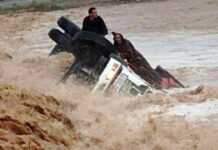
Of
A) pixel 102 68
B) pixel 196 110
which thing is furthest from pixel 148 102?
pixel 102 68

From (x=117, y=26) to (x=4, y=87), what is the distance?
64.7 feet

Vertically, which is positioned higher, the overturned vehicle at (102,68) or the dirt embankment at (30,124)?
the dirt embankment at (30,124)

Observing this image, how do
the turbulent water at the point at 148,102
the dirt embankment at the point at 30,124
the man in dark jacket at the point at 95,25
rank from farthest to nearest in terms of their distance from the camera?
the man in dark jacket at the point at 95,25
the turbulent water at the point at 148,102
the dirt embankment at the point at 30,124

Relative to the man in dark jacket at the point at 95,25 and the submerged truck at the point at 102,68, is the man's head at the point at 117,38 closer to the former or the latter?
the submerged truck at the point at 102,68

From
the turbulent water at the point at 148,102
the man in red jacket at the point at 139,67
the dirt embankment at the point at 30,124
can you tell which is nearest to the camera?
the dirt embankment at the point at 30,124

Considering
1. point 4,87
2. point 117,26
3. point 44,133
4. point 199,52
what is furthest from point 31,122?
point 117,26

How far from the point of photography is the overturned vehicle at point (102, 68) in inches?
560

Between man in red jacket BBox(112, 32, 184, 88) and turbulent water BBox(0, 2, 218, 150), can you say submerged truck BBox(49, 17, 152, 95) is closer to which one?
turbulent water BBox(0, 2, 218, 150)

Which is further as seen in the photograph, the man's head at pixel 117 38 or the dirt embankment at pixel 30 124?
the man's head at pixel 117 38

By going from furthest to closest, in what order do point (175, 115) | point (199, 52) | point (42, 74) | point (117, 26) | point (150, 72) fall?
1. point (117, 26)
2. point (199, 52)
3. point (42, 74)
4. point (150, 72)
5. point (175, 115)

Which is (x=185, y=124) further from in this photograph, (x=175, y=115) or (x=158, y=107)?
(x=158, y=107)

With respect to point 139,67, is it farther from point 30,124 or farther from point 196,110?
point 30,124

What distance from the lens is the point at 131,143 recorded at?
9.94 metres

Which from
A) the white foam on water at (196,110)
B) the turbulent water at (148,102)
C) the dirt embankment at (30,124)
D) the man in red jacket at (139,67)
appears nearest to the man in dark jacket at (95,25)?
the turbulent water at (148,102)
